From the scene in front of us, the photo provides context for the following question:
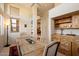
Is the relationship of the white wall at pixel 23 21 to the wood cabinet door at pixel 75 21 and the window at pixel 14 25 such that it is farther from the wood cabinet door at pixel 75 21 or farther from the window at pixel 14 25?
the wood cabinet door at pixel 75 21

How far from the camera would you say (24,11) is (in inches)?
98.0

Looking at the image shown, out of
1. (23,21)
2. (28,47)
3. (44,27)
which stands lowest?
(28,47)

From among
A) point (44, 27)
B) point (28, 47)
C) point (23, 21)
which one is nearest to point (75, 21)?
point (44, 27)

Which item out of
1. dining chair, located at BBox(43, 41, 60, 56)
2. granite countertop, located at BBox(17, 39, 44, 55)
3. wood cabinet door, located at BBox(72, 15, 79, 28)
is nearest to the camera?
dining chair, located at BBox(43, 41, 60, 56)

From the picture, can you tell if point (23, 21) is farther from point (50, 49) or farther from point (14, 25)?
point (50, 49)

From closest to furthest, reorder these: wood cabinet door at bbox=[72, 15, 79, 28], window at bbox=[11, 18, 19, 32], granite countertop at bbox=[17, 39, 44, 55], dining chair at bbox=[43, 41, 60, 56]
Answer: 1. dining chair at bbox=[43, 41, 60, 56]
2. granite countertop at bbox=[17, 39, 44, 55]
3. window at bbox=[11, 18, 19, 32]
4. wood cabinet door at bbox=[72, 15, 79, 28]

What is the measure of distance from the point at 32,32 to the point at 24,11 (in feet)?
1.74

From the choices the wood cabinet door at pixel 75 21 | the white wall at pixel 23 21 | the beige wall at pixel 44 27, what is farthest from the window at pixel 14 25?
the wood cabinet door at pixel 75 21

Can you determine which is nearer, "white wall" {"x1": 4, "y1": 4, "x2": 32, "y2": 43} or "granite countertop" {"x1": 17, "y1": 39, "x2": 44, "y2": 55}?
"granite countertop" {"x1": 17, "y1": 39, "x2": 44, "y2": 55}

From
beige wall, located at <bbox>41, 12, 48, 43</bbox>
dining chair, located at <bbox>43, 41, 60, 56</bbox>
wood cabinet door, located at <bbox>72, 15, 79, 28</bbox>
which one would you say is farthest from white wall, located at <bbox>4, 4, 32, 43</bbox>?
wood cabinet door, located at <bbox>72, 15, 79, 28</bbox>

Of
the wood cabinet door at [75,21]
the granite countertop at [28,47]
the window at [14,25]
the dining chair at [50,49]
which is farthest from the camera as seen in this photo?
the wood cabinet door at [75,21]

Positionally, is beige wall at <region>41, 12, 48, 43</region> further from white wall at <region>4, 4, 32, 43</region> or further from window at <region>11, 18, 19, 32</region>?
window at <region>11, 18, 19, 32</region>

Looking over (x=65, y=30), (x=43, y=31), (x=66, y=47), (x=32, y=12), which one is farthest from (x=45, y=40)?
(x=65, y=30)

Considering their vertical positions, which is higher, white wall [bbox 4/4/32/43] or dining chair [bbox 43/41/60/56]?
white wall [bbox 4/4/32/43]
